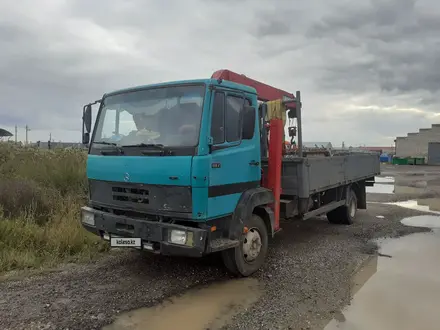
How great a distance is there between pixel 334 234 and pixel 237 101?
14.7 feet

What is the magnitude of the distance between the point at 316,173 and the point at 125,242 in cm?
362

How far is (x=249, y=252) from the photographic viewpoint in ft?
17.6

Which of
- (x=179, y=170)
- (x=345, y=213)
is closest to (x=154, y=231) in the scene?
(x=179, y=170)

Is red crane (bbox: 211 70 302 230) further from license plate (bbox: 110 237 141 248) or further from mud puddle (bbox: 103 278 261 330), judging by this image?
license plate (bbox: 110 237 141 248)

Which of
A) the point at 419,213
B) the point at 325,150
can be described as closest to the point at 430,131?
the point at 419,213

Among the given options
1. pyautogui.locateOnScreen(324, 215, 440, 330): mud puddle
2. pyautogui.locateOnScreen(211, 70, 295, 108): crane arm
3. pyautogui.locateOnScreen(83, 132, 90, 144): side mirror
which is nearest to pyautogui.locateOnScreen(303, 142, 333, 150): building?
pyautogui.locateOnScreen(211, 70, 295, 108): crane arm

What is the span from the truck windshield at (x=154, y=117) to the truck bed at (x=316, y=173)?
5.44 ft

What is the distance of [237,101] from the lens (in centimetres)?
514

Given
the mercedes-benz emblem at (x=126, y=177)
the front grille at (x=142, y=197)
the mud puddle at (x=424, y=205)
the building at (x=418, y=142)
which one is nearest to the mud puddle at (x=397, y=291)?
the front grille at (x=142, y=197)

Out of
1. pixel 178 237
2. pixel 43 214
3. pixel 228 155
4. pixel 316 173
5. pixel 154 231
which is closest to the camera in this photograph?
pixel 178 237

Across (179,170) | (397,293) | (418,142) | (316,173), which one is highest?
(418,142)

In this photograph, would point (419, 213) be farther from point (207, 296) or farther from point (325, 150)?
point (207, 296)

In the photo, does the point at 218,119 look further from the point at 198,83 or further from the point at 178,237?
the point at 178,237

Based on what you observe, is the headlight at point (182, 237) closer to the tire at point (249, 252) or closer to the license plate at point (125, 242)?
the license plate at point (125, 242)
